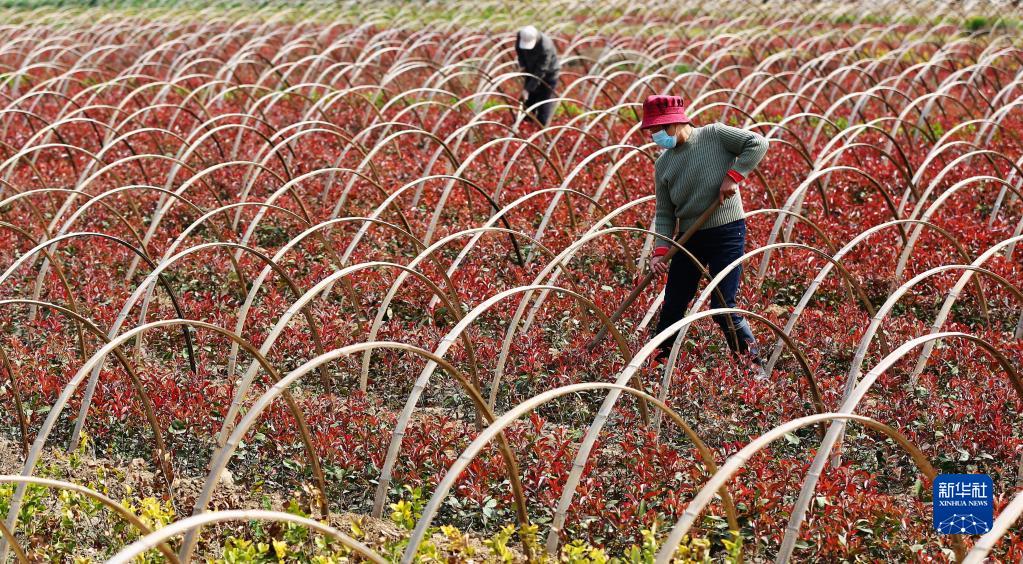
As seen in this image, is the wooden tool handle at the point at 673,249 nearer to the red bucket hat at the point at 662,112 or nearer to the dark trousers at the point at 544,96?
the red bucket hat at the point at 662,112

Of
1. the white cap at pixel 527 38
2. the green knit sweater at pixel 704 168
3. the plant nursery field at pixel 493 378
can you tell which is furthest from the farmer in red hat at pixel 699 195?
the white cap at pixel 527 38

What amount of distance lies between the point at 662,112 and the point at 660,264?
0.70 meters

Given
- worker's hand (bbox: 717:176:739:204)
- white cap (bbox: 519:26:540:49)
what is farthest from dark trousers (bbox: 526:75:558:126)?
worker's hand (bbox: 717:176:739:204)

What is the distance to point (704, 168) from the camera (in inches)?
199

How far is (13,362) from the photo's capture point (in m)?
5.24

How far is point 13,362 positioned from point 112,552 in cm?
180

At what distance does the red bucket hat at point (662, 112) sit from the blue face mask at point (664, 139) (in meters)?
0.07

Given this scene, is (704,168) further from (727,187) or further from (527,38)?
(527,38)

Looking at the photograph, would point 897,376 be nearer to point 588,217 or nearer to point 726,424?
point 726,424

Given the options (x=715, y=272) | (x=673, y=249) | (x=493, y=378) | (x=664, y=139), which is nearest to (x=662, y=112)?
(x=664, y=139)

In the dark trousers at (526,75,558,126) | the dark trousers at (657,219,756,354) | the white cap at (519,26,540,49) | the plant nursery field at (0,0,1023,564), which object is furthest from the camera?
the dark trousers at (526,75,558,126)

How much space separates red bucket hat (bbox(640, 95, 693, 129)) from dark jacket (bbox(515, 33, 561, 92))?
493 cm

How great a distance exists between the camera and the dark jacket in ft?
32.4

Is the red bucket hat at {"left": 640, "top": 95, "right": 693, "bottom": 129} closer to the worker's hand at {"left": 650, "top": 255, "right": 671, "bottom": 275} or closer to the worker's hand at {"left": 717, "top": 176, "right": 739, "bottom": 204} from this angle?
the worker's hand at {"left": 717, "top": 176, "right": 739, "bottom": 204}
